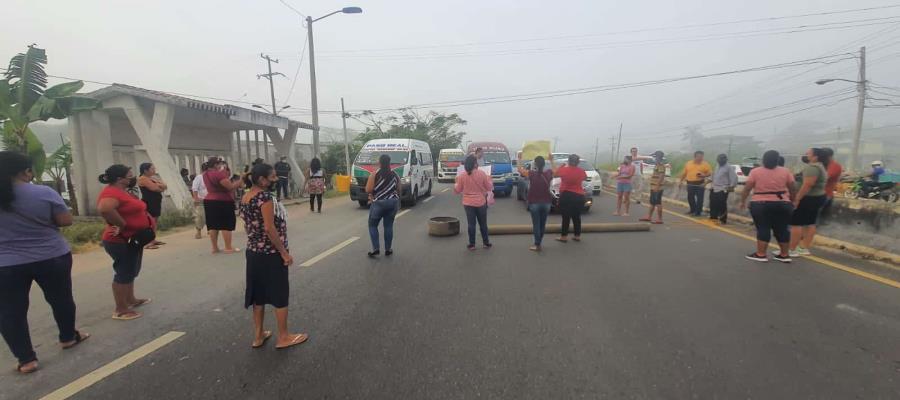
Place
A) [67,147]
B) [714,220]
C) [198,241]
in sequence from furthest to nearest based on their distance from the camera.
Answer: [67,147] → [714,220] → [198,241]

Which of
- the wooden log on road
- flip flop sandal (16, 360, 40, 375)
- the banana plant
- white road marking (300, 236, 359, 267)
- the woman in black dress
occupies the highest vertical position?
the banana plant

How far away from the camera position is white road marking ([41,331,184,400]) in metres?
2.96

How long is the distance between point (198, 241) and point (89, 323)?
4.49 meters

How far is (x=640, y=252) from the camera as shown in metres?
7.00

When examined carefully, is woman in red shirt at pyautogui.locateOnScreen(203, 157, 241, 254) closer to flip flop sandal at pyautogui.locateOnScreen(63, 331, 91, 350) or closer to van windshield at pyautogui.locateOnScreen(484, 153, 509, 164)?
flip flop sandal at pyautogui.locateOnScreen(63, 331, 91, 350)

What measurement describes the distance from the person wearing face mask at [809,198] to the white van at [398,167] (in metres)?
9.49

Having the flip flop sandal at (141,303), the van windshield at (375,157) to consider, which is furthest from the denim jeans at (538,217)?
the van windshield at (375,157)

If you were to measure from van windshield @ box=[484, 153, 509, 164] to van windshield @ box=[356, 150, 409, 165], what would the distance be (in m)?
4.08

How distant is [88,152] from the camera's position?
39.4ft

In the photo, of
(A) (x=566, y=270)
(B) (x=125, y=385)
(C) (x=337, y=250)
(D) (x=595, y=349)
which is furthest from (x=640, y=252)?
(B) (x=125, y=385)

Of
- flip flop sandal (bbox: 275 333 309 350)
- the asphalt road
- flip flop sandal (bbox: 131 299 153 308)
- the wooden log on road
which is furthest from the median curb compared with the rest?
flip flop sandal (bbox: 131 299 153 308)

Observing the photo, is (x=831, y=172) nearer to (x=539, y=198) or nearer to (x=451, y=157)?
(x=539, y=198)

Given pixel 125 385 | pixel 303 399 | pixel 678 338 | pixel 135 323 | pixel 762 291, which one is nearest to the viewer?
pixel 303 399

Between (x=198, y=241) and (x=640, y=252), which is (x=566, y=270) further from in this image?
(x=198, y=241)
